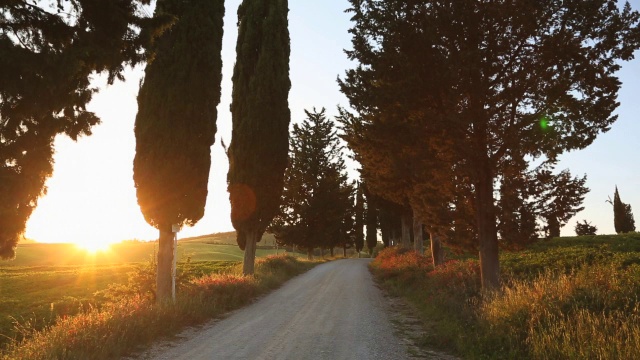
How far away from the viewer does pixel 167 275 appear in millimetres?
11977

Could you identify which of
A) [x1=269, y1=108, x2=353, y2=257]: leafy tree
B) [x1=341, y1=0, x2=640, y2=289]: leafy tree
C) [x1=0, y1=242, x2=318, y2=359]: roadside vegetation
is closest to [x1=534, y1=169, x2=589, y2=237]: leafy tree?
[x1=341, y1=0, x2=640, y2=289]: leafy tree

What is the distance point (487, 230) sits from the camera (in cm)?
1098

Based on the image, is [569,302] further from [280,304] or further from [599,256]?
[599,256]

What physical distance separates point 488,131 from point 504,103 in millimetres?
792

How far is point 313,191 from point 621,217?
3172 centimetres

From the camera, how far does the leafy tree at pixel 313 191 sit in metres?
43.3

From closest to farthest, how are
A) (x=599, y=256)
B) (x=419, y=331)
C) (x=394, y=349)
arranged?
1. (x=394, y=349)
2. (x=419, y=331)
3. (x=599, y=256)

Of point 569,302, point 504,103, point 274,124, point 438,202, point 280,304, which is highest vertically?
point 274,124

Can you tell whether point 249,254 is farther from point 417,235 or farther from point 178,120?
point 417,235

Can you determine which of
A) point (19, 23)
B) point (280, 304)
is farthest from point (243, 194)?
point (19, 23)

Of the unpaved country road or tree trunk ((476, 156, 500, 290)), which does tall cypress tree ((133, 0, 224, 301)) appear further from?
tree trunk ((476, 156, 500, 290))

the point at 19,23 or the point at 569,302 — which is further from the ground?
the point at 19,23

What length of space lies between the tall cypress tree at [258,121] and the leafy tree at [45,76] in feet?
42.0

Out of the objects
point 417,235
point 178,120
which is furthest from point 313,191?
point 178,120
